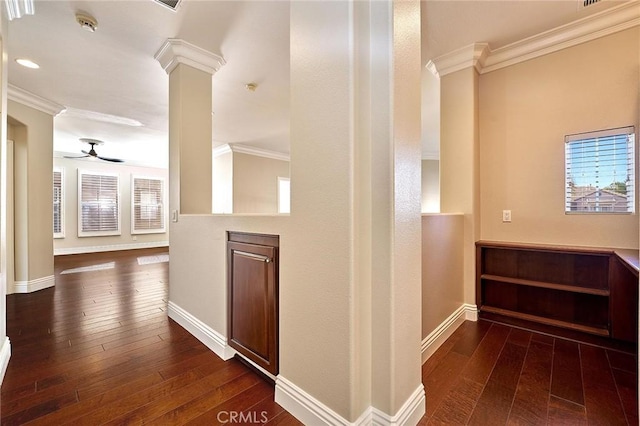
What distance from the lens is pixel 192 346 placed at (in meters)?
2.11

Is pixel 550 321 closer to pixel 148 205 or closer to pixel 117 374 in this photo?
pixel 117 374

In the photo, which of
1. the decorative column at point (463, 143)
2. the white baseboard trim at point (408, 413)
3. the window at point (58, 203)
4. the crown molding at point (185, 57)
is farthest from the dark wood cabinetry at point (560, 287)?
the window at point (58, 203)

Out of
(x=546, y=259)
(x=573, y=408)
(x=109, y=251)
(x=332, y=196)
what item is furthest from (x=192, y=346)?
(x=109, y=251)

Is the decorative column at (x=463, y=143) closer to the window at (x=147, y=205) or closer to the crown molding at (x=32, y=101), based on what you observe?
the crown molding at (x=32, y=101)

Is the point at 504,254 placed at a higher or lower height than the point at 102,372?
higher

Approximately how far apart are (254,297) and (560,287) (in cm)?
253

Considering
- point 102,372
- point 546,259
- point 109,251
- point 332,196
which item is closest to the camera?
point 332,196

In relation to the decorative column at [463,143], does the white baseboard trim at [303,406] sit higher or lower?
lower

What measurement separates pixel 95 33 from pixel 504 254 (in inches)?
167

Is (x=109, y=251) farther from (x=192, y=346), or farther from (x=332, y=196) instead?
(x=332, y=196)

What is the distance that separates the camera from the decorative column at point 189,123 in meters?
2.52

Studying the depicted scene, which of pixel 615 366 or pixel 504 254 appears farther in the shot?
pixel 504 254

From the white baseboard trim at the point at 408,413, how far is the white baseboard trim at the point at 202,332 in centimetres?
118

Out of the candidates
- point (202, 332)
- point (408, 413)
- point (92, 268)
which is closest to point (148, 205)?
point (92, 268)
